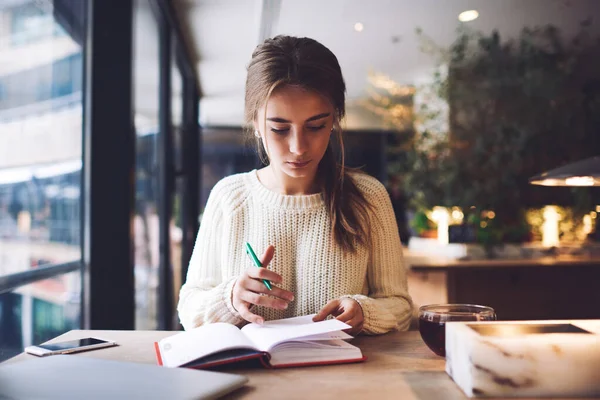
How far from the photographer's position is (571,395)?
81 cm

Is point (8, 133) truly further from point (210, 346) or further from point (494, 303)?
point (494, 303)

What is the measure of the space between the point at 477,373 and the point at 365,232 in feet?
2.28

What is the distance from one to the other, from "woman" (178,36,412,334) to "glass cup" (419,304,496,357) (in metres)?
0.21

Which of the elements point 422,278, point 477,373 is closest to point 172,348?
point 477,373

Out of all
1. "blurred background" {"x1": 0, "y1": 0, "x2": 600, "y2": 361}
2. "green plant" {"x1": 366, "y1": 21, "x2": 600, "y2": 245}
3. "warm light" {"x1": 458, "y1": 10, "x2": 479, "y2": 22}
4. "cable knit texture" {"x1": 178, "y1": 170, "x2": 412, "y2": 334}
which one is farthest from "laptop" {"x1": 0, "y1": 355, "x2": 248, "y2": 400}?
"warm light" {"x1": 458, "y1": 10, "x2": 479, "y2": 22}

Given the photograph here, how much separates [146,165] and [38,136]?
62.7 inches

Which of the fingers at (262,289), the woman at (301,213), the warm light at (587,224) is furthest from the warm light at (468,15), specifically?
the fingers at (262,289)

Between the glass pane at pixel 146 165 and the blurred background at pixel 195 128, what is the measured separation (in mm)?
24

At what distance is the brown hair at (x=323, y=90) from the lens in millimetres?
1359

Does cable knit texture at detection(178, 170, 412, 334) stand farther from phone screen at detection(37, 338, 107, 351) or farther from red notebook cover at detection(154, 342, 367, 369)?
red notebook cover at detection(154, 342, 367, 369)

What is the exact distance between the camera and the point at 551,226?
13.5 ft

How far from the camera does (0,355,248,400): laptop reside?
775mm

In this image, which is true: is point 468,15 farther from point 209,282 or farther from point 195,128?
point 209,282

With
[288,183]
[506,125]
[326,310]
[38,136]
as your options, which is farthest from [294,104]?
[506,125]
